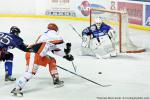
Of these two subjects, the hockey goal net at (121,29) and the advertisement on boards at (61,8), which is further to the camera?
the advertisement on boards at (61,8)

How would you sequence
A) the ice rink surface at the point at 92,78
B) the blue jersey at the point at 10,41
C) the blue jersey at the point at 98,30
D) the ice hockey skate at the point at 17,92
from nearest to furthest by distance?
the ice hockey skate at the point at 17,92 → the ice rink surface at the point at 92,78 → the blue jersey at the point at 10,41 → the blue jersey at the point at 98,30

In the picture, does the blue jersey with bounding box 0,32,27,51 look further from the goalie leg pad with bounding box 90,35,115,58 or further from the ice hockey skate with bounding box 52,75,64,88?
the goalie leg pad with bounding box 90,35,115,58

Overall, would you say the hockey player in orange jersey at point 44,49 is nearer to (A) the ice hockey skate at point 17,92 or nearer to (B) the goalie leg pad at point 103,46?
(A) the ice hockey skate at point 17,92

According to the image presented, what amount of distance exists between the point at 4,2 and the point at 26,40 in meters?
3.80

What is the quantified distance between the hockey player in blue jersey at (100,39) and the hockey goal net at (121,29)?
0.47 m

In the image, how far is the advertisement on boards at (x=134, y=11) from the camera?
12.5m

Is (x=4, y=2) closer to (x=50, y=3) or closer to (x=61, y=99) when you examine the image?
(x=50, y=3)

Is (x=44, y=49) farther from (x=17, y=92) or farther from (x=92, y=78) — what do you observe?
(x=92, y=78)

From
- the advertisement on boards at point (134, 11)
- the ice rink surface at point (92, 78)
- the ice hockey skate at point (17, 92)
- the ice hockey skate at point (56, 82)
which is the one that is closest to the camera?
the ice hockey skate at point (17, 92)

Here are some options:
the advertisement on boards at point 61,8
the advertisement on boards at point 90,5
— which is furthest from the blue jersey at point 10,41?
the advertisement on boards at point 61,8

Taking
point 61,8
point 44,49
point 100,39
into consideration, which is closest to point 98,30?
point 100,39

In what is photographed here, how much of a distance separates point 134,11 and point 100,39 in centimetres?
344

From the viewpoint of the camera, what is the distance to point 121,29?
33.9 ft

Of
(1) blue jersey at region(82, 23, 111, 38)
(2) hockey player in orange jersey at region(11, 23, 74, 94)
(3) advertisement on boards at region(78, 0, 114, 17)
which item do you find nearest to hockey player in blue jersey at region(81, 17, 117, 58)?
(1) blue jersey at region(82, 23, 111, 38)
